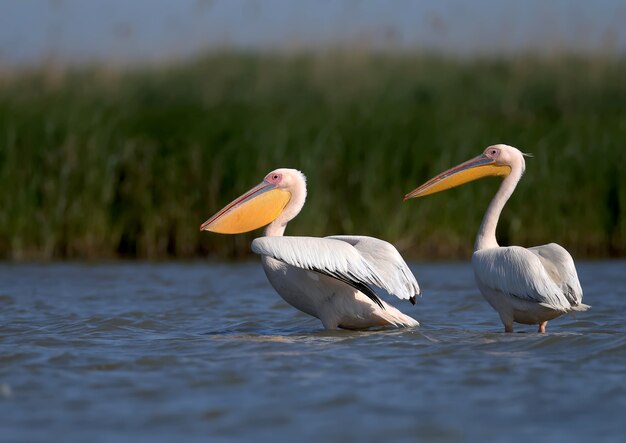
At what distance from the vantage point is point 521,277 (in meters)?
5.92

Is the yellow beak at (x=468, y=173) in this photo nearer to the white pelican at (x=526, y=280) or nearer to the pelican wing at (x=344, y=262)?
the white pelican at (x=526, y=280)

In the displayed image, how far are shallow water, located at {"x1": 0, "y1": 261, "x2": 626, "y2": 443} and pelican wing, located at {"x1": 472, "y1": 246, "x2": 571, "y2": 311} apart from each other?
21 cm

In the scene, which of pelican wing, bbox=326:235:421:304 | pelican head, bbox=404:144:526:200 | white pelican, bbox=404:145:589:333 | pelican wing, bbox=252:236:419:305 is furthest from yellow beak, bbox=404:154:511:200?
pelican wing, bbox=252:236:419:305

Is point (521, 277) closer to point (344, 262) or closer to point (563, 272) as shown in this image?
point (563, 272)

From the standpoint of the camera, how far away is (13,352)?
5773 mm

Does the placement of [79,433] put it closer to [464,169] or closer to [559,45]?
[464,169]

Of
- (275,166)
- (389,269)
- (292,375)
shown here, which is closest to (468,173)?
(389,269)

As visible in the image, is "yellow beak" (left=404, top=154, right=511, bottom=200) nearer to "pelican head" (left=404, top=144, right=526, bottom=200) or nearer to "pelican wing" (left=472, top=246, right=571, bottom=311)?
"pelican head" (left=404, top=144, right=526, bottom=200)

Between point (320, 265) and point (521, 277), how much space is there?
102 cm

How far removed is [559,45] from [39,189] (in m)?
9.74

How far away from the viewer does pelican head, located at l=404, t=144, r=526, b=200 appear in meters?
6.72

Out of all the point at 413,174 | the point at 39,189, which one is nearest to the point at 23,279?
the point at 39,189

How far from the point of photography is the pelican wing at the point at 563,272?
595cm

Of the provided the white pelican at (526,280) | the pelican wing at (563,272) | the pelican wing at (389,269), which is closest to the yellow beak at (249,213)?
the pelican wing at (389,269)
